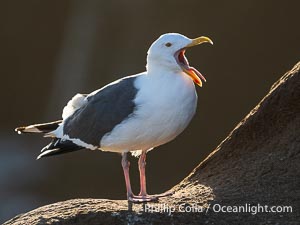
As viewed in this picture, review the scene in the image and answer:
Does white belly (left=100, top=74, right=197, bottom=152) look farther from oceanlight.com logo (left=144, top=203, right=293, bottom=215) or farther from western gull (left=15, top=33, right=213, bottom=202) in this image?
→ oceanlight.com logo (left=144, top=203, right=293, bottom=215)

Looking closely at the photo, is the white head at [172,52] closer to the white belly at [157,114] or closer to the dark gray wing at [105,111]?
the white belly at [157,114]

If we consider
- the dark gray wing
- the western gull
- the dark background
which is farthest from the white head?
the dark background

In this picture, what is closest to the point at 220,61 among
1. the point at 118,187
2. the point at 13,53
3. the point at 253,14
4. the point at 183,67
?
the point at 253,14

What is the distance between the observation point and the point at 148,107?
13.8 feet

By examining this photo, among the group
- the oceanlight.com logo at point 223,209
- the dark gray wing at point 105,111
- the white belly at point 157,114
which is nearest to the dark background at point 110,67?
the dark gray wing at point 105,111

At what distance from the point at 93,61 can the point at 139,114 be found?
18.0 ft

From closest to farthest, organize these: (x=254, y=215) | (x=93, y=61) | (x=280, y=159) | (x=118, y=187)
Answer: (x=254, y=215), (x=280, y=159), (x=118, y=187), (x=93, y=61)

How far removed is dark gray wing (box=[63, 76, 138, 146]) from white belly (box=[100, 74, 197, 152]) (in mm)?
47

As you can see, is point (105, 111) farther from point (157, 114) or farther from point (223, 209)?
point (223, 209)

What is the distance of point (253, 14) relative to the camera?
27.0 feet

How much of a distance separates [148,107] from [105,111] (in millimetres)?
283

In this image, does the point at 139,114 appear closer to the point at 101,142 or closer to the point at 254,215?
the point at 101,142

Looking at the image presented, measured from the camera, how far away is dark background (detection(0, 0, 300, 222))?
830 centimetres

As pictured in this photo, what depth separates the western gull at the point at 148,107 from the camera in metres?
4.19
